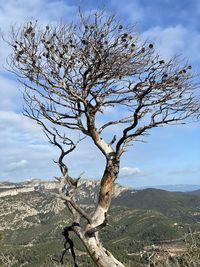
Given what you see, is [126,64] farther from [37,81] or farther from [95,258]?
[95,258]

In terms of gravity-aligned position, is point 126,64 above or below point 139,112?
above

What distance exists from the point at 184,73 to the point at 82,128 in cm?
202

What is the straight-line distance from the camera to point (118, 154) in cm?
642

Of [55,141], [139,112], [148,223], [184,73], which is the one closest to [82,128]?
[55,141]

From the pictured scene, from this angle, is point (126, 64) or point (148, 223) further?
point (148, 223)

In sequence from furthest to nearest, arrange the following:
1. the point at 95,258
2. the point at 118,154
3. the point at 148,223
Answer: the point at 148,223, the point at 118,154, the point at 95,258

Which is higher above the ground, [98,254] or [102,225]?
[102,225]

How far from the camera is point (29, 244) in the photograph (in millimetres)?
189625

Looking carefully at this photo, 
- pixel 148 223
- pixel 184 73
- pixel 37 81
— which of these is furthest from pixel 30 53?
pixel 148 223

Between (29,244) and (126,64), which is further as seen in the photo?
(29,244)

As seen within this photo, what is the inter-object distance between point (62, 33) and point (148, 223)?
189 metres

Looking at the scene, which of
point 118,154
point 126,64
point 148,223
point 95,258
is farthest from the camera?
point 148,223

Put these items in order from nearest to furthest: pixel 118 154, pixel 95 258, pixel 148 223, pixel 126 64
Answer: pixel 95 258
pixel 118 154
pixel 126 64
pixel 148 223

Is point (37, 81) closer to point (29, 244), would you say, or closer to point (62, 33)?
point (62, 33)
